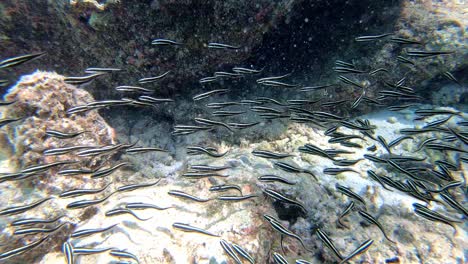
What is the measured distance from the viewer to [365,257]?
12.0 feet

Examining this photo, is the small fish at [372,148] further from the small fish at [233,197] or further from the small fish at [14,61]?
the small fish at [14,61]

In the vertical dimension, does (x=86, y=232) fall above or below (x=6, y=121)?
below

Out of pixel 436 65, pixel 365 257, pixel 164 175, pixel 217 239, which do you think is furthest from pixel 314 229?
pixel 436 65

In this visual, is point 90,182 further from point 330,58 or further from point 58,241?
point 330,58

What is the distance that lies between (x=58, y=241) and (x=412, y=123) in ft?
29.4

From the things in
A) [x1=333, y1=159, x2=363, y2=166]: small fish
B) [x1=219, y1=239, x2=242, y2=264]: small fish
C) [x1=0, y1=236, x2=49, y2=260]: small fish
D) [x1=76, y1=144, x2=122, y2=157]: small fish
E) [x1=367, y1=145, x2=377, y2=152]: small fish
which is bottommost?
[x1=219, y1=239, x2=242, y2=264]: small fish

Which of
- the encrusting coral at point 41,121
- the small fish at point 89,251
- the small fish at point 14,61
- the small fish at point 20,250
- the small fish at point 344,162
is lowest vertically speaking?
the small fish at point 89,251

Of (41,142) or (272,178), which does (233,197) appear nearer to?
(272,178)

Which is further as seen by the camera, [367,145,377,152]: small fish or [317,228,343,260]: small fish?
[367,145,377,152]: small fish

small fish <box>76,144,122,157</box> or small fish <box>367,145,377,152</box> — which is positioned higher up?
small fish <box>76,144,122,157</box>

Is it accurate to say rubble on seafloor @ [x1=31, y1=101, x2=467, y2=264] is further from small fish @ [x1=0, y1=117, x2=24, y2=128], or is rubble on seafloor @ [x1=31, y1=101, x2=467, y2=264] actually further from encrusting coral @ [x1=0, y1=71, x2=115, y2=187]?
small fish @ [x1=0, y1=117, x2=24, y2=128]

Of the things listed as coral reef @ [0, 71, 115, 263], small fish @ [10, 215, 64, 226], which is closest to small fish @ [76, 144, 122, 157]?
coral reef @ [0, 71, 115, 263]

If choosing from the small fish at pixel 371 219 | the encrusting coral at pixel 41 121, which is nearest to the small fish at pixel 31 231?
the encrusting coral at pixel 41 121

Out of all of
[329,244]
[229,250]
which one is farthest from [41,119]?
[329,244]
